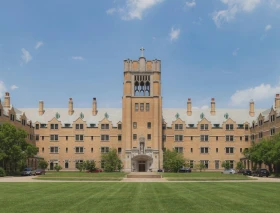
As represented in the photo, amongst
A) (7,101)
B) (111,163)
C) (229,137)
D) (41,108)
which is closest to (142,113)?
(111,163)

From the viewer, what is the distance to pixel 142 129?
3516 inches

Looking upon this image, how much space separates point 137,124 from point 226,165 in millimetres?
22692

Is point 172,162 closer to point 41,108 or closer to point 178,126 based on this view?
point 178,126

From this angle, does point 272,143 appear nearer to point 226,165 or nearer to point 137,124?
point 226,165

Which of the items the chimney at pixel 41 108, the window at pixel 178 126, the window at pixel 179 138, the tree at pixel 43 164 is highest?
the chimney at pixel 41 108

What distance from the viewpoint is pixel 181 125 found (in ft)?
311

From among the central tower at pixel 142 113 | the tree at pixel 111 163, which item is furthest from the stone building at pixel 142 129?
the tree at pixel 111 163

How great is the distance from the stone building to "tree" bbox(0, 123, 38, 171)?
25939 mm

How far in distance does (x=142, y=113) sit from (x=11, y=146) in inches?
1338

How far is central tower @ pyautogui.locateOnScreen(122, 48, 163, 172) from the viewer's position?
87.5m

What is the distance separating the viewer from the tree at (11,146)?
206 ft

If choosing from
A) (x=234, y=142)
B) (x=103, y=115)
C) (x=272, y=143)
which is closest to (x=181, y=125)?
(x=234, y=142)

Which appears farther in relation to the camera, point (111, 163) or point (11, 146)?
point (111, 163)

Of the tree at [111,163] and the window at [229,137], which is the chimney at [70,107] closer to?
the tree at [111,163]
